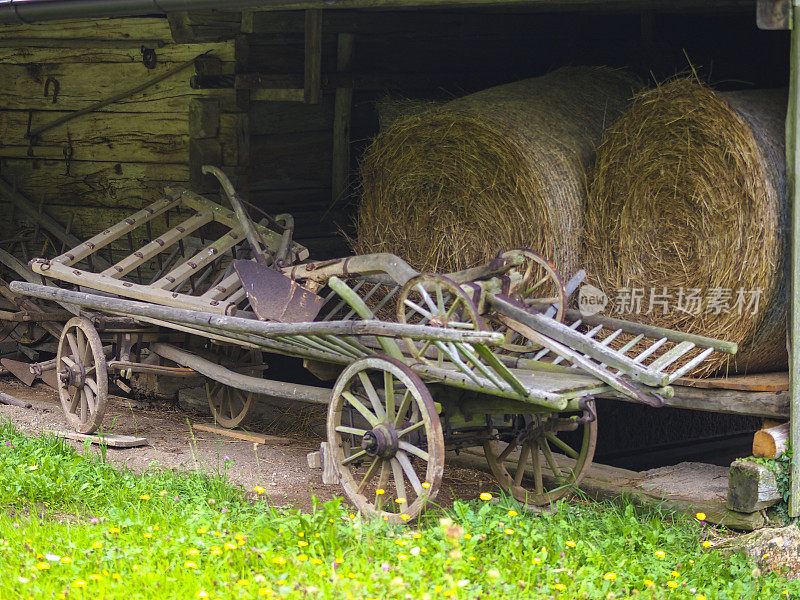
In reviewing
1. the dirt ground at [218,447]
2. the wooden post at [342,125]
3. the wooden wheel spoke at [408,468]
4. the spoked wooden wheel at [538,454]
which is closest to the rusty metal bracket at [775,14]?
the spoked wooden wheel at [538,454]

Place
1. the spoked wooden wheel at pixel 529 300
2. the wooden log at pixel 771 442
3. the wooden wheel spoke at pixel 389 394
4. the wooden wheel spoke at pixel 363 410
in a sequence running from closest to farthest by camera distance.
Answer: the wooden wheel spoke at pixel 389 394
the wooden wheel spoke at pixel 363 410
the wooden log at pixel 771 442
the spoked wooden wheel at pixel 529 300

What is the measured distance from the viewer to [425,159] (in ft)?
19.6

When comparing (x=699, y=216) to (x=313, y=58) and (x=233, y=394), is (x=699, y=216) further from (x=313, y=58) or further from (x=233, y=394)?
(x=233, y=394)

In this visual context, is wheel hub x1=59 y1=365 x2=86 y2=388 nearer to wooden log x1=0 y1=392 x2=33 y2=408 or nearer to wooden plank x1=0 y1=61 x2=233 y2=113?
wooden log x1=0 y1=392 x2=33 y2=408

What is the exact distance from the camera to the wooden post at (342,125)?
7.03 metres

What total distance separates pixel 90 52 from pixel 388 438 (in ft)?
14.5

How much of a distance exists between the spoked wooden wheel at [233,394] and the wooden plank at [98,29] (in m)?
2.31

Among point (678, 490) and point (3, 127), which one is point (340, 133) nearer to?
point (3, 127)

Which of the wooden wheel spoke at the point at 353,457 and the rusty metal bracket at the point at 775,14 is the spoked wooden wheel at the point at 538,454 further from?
the rusty metal bracket at the point at 775,14

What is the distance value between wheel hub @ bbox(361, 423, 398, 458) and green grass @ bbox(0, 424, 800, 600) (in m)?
0.30

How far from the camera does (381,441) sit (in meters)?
4.29

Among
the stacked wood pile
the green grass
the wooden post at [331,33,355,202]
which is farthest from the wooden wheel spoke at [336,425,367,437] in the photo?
the wooden post at [331,33,355,202]

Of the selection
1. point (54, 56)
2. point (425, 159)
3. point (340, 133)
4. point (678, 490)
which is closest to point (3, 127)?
point (54, 56)

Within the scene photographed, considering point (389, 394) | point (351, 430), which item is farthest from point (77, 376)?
point (389, 394)
